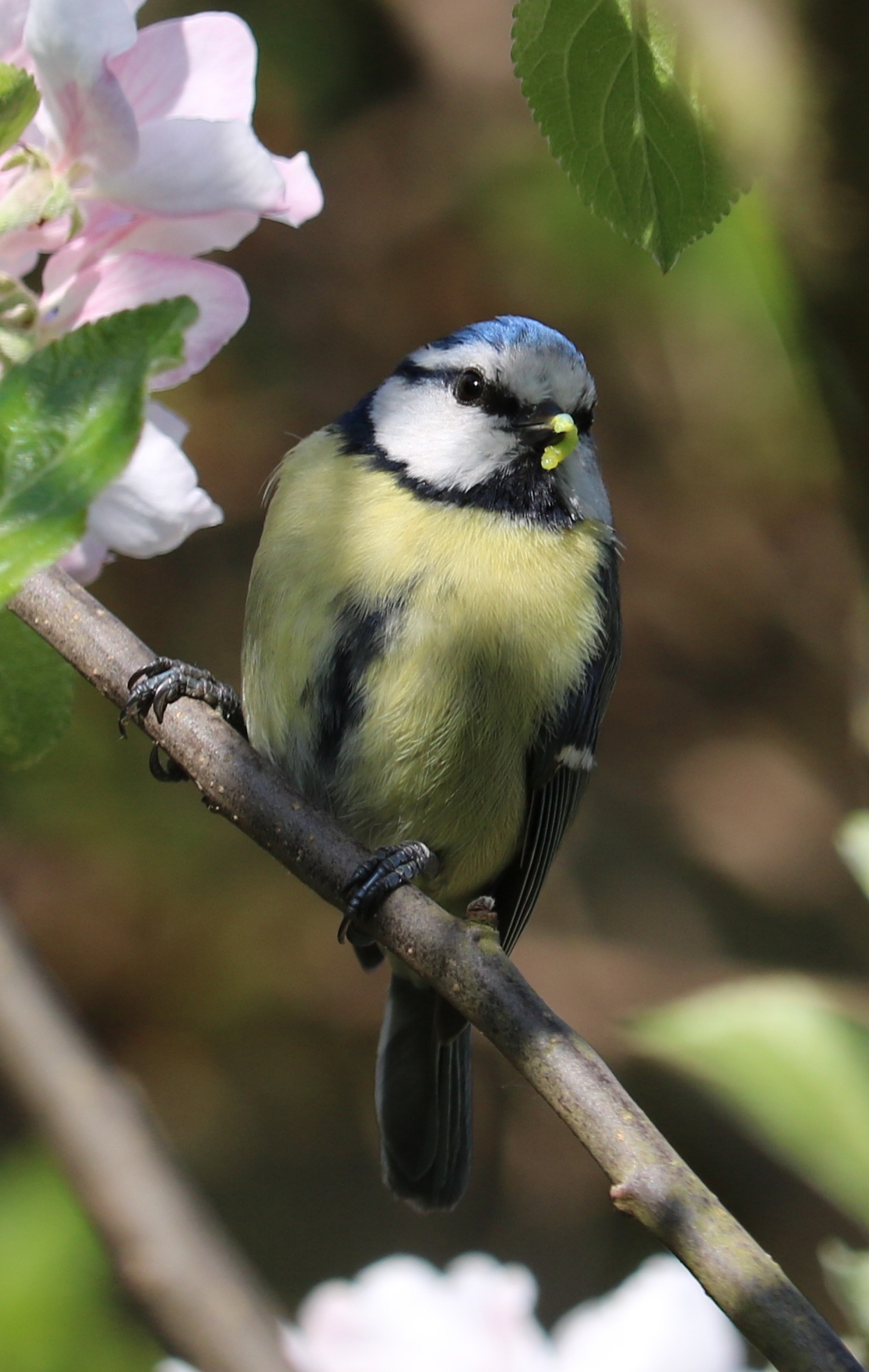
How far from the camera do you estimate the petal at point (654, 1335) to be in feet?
3.40

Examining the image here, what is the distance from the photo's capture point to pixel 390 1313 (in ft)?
3.44

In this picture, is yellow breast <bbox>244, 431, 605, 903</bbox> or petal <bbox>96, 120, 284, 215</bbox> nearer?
petal <bbox>96, 120, 284, 215</bbox>

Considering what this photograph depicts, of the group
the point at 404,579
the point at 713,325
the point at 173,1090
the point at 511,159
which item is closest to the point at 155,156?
the point at 404,579

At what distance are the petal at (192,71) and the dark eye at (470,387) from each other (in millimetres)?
895

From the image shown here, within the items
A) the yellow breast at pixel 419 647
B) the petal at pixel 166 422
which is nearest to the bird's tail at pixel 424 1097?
the yellow breast at pixel 419 647

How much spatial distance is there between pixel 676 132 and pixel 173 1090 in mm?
2402

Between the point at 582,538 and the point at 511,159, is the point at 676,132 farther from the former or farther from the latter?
the point at 511,159

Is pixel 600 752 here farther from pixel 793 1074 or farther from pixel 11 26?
pixel 11 26

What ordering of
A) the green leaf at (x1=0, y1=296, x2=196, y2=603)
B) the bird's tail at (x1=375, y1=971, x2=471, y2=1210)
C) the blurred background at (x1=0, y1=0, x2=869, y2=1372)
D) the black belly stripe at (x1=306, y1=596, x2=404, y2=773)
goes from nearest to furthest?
the green leaf at (x1=0, y1=296, x2=196, y2=603)
the black belly stripe at (x1=306, y1=596, x2=404, y2=773)
the bird's tail at (x1=375, y1=971, x2=471, y2=1210)
the blurred background at (x1=0, y1=0, x2=869, y2=1372)

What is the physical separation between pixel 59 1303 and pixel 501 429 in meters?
1.07

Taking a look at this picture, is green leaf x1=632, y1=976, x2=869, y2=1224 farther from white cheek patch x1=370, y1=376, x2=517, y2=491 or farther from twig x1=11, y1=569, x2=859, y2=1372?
white cheek patch x1=370, y1=376, x2=517, y2=491

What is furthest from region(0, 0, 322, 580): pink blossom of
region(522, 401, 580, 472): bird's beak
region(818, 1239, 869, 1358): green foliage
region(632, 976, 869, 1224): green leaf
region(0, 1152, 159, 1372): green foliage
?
region(0, 1152, 159, 1372): green foliage

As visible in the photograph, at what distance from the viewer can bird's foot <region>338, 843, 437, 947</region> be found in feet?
3.35

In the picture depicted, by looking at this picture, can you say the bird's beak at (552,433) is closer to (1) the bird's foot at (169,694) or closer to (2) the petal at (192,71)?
(1) the bird's foot at (169,694)
